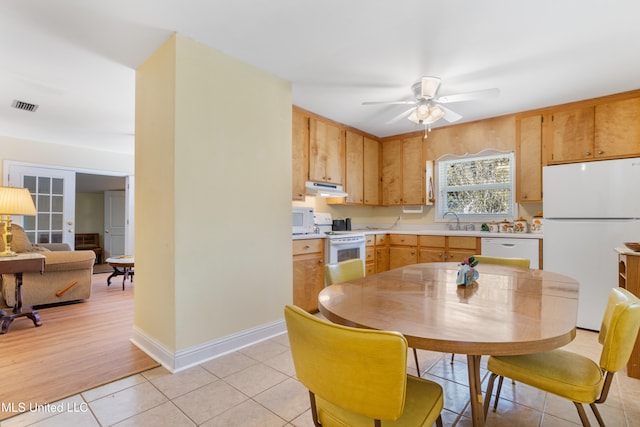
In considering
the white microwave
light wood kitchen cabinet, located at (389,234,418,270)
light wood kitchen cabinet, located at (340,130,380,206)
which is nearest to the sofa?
the white microwave

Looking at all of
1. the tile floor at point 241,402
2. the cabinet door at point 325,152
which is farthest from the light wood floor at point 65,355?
the cabinet door at point 325,152

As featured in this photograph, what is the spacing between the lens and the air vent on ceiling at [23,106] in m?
3.56

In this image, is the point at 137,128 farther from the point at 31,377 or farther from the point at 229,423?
the point at 229,423

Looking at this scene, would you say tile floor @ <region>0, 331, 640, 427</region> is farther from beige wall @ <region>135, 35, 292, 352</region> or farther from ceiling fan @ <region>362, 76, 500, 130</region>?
ceiling fan @ <region>362, 76, 500, 130</region>

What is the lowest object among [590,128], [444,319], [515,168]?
[444,319]

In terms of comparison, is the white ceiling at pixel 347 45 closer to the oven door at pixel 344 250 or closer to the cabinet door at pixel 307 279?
the oven door at pixel 344 250

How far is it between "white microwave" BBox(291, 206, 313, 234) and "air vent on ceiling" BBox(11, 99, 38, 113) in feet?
10.9

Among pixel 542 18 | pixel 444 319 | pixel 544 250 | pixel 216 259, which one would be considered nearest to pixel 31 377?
pixel 216 259

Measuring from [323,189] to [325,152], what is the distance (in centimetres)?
51

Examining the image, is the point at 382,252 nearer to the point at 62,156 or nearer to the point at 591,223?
the point at 591,223

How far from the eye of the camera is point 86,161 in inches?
226

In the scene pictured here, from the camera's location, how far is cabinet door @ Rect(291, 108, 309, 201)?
142 inches

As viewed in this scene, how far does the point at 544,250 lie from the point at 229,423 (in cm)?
337

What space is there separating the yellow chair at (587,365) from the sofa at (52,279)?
4.67 metres
